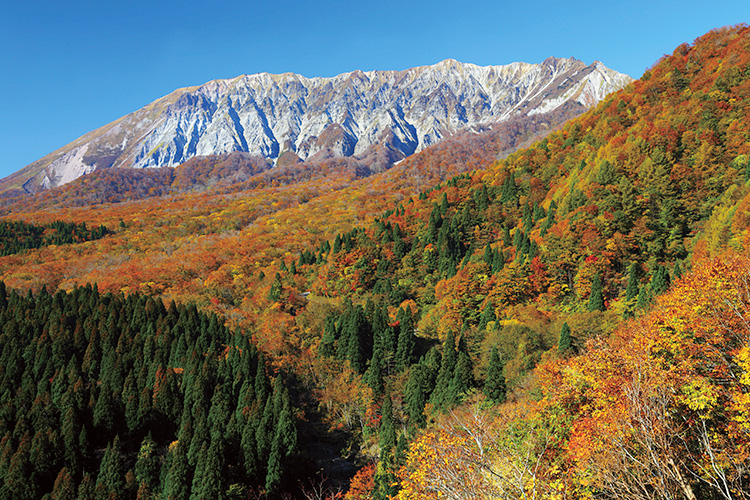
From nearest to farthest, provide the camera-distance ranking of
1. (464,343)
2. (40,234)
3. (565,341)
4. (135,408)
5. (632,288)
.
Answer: (565,341) → (135,408) → (632,288) → (464,343) → (40,234)

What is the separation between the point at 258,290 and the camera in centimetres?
8344

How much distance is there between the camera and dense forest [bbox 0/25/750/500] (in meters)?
16.5

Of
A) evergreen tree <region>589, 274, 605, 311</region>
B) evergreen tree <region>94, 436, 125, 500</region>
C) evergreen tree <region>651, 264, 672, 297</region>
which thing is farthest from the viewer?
evergreen tree <region>589, 274, 605, 311</region>

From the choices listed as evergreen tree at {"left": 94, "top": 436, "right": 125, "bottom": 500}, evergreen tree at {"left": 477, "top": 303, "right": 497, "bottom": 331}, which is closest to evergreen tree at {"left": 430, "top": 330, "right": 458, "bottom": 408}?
evergreen tree at {"left": 477, "top": 303, "right": 497, "bottom": 331}

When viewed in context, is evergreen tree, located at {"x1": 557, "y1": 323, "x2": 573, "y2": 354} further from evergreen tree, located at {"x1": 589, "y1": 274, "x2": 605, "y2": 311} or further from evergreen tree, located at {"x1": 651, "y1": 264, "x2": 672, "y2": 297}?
evergreen tree, located at {"x1": 651, "y1": 264, "x2": 672, "y2": 297}

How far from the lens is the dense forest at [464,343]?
16484mm

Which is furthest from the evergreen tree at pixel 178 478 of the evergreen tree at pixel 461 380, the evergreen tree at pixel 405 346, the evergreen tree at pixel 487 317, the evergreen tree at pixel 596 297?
the evergreen tree at pixel 596 297

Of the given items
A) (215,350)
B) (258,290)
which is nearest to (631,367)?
(215,350)

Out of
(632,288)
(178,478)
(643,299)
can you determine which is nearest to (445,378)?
(643,299)

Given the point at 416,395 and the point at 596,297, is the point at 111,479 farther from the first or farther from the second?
the point at 596,297

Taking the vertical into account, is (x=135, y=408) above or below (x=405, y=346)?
above

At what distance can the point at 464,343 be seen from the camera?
182 feet

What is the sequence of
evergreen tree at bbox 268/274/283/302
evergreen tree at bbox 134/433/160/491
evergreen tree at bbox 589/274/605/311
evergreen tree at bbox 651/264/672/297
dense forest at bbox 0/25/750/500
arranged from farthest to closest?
1. evergreen tree at bbox 268/274/283/302
2. evergreen tree at bbox 589/274/605/311
3. evergreen tree at bbox 651/264/672/297
4. evergreen tree at bbox 134/433/160/491
5. dense forest at bbox 0/25/750/500

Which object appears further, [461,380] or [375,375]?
[375,375]
